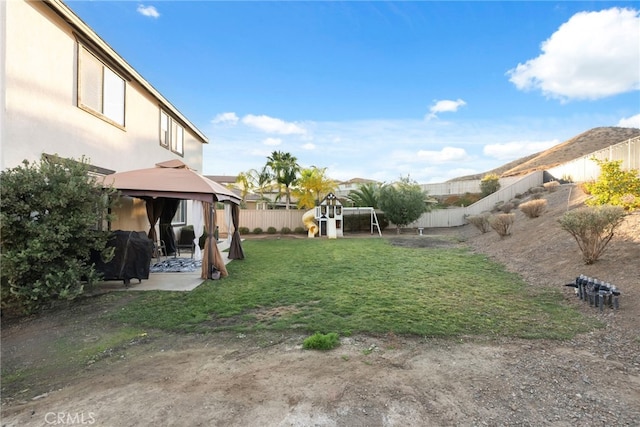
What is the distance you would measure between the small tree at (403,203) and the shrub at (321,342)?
Answer: 1770 centimetres

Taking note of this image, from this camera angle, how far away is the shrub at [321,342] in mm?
3445

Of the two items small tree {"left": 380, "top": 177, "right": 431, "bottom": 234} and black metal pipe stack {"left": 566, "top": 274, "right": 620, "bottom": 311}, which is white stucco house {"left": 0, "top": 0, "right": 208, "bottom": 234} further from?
small tree {"left": 380, "top": 177, "right": 431, "bottom": 234}

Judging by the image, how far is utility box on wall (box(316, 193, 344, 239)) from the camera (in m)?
18.8

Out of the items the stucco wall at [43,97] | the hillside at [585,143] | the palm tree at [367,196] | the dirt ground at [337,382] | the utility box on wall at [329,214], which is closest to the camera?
the dirt ground at [337,382]

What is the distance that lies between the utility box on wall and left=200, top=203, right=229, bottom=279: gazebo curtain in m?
11.6

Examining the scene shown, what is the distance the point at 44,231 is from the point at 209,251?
314 centimetres

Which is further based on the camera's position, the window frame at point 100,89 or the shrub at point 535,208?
the shrub at point 535,208

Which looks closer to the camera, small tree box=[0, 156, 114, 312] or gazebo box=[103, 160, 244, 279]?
small tree box=[0, 156, 114, 312]

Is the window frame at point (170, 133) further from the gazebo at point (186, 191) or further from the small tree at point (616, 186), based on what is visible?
the small tree at point (616, 186)

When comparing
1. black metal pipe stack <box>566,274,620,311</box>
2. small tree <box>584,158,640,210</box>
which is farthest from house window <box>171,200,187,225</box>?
small tree <box>584,158,640,210</box>

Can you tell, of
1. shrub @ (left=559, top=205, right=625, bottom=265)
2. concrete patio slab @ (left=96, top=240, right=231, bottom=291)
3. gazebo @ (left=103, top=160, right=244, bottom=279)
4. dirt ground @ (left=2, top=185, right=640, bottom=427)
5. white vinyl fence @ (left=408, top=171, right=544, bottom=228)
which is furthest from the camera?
white vinyl fence @ (left=408, top=171, right=544, bottom=228)

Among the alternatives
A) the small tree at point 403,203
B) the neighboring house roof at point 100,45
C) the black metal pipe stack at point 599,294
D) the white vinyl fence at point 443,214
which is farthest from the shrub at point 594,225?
the white vinyl fence at point 443,214

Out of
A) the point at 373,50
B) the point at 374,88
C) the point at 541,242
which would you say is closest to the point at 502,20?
the point at 373,50

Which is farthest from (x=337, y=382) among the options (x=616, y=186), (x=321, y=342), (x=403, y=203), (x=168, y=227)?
(x=403, y=203)
